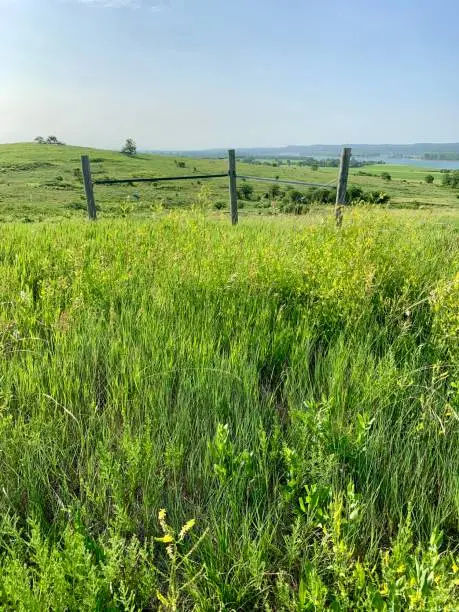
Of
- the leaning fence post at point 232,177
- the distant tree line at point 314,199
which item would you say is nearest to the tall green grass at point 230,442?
the distant tree line at point 314,199

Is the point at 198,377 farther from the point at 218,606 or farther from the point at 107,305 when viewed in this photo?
the point at 107,305

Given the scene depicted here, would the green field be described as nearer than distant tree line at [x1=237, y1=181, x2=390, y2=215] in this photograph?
Yes

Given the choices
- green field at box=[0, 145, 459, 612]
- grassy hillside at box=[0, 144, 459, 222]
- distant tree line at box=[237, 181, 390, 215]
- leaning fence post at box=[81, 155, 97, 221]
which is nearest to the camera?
green field at box=[0, 145, 459, 612]

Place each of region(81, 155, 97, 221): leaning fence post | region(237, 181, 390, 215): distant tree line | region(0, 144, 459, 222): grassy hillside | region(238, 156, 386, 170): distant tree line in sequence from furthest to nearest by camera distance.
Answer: region(0, 144, 459, 222): grassy hillside < region(238, 156, 386, 170): distant tree line < region(81, 155, 97, 221): leaning fence post < region(237, 181, 390, 215): distant tree line

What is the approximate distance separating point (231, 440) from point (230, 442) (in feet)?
1.22

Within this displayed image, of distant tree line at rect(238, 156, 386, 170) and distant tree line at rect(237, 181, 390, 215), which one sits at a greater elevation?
distant tree line at rect(238, 156, 386, 170)

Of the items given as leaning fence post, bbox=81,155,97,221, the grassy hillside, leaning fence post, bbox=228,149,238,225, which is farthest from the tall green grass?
the grassy hillside

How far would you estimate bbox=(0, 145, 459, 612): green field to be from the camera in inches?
58.4

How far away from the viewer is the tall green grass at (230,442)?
148 centimetres

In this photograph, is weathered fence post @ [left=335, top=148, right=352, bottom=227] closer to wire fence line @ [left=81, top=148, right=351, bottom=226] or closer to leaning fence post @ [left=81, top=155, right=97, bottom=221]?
wire fence line @ [left=81, top=148, right=351, bottom=226]

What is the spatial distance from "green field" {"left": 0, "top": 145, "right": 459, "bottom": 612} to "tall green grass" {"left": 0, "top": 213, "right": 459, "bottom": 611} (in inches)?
0.5

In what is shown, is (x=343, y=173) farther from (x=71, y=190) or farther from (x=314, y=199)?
(x=71, y=190)

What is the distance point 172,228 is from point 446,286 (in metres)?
3.54

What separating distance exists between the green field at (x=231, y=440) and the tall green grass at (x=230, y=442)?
0.01 m
